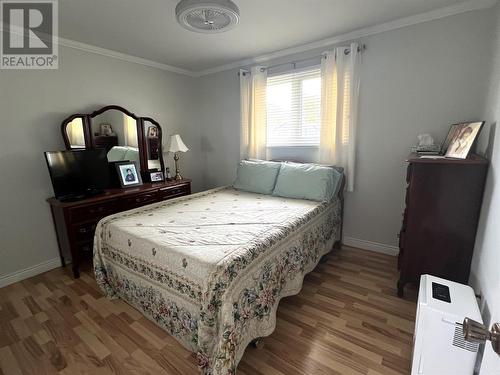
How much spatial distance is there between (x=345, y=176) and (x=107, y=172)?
2.76 meters

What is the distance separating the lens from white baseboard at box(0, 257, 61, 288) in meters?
2.32

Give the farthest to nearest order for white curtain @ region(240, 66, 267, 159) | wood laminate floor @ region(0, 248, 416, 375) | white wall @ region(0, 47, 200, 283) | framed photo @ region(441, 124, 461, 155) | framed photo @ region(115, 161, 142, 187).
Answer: white curtain @ region(240, 66, 267, 159) → framed photo @ region(115, 161, 142, 187) → white wall @ region(0, 47, 200, 283) → framed photo @ region(441, 124, 461, 155) → wood laminate floor @ region(0, 248, 416, 375)

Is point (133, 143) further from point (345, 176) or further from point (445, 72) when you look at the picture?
point (445, 72)

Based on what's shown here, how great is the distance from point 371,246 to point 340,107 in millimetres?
1633

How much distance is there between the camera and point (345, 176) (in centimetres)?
280

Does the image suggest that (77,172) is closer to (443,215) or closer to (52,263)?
(52,263)

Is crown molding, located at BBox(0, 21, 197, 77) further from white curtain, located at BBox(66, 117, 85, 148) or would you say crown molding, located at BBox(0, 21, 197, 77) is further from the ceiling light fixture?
the ceiling light fixture

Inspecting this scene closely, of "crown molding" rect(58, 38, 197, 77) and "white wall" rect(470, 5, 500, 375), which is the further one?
"crown molding" rect(58, 38, 197, 77)

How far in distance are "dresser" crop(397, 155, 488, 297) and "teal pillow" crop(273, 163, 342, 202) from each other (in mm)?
801

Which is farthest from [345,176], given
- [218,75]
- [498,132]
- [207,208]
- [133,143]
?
[133,143]

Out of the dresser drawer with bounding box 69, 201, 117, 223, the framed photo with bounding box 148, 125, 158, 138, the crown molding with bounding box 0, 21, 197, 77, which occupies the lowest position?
the dresser drawer with bounding box 69, 201, 117, 223

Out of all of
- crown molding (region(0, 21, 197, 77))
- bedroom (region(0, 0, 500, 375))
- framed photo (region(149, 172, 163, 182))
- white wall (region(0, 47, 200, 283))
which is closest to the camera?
bedroom (region(0, 0, 500, 375))

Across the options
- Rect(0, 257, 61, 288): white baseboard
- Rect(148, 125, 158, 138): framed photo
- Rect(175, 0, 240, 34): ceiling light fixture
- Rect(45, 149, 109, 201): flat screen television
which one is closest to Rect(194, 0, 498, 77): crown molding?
Rect(175, 0, 240, 34): ceiling light fixture

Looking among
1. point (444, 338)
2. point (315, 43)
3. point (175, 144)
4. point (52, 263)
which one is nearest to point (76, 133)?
point (175, 144)
